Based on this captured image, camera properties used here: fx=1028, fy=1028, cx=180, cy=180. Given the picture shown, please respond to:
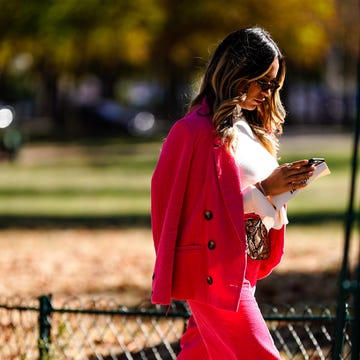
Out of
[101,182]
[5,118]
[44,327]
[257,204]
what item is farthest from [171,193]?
[5,118]

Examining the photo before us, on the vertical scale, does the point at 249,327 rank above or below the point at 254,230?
below

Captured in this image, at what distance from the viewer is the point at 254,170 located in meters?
4.20

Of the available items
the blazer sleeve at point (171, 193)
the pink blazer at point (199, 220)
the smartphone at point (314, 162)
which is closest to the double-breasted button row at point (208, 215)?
the pink blazer at point (199, 220)

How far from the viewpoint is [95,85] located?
8662 cm

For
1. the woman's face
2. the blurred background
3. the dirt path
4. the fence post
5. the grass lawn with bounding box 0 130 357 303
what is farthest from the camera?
the blurred background

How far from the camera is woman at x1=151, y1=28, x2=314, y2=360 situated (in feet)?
13.3

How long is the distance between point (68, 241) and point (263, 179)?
9188 millimetres

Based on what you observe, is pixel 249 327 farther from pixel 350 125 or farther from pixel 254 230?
pixel 350 125

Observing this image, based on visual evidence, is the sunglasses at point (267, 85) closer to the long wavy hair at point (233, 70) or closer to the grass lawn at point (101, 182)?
the long wavy hair at point (233, 70)

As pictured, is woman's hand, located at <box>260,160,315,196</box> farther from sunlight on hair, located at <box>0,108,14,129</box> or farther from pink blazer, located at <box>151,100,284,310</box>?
sunlight on hair, located at <box>0,108,14,129</box>

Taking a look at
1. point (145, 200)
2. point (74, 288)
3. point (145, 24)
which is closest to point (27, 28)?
point (145, 24)

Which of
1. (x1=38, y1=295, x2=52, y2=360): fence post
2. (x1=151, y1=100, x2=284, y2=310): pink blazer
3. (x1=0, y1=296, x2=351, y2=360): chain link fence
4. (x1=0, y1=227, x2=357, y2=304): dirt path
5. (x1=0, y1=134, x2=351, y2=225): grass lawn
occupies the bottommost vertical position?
(x1=0, y1=134, x2=351, y2=225): grass lawn

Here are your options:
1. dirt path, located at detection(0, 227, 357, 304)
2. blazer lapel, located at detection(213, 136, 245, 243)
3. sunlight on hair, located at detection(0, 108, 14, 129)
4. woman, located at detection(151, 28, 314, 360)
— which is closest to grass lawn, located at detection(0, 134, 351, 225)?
sunlight on hair, located at detection(0, 108, 14, 129)

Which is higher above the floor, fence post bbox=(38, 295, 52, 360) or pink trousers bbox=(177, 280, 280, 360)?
pink trousers bbox=(177, 280, 280, 360)
